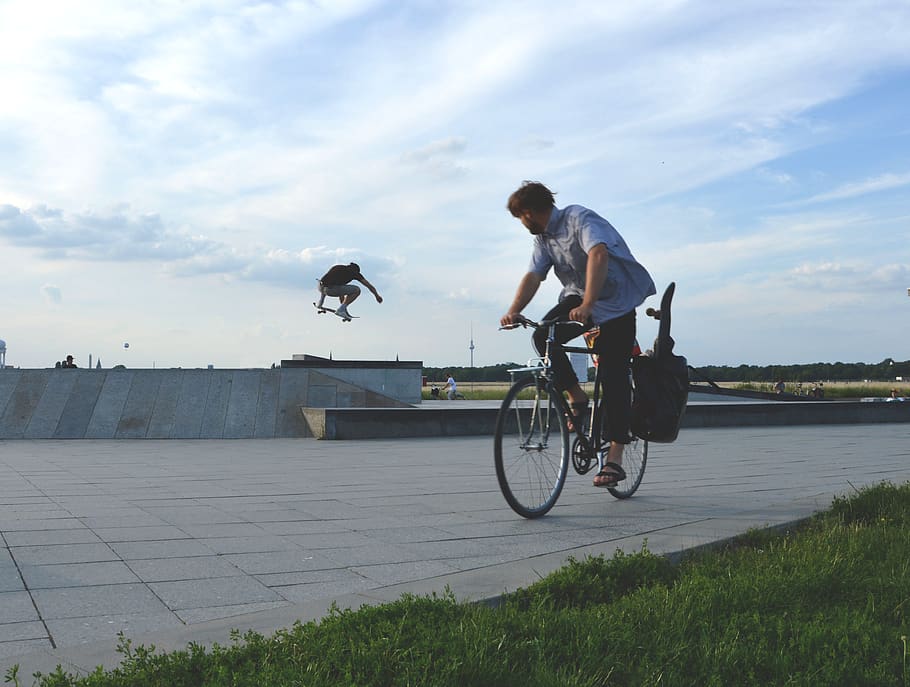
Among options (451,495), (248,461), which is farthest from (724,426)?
(451,495)

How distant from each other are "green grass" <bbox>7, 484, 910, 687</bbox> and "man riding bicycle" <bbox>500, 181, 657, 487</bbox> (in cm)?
209

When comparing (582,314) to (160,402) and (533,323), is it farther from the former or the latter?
(160,402)

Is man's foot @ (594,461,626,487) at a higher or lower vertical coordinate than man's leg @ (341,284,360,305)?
lower

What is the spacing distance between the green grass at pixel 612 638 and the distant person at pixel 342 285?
2046cm

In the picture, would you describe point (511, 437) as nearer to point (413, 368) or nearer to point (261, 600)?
point (261, 600)

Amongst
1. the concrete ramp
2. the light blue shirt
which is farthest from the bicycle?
the concrete ramp

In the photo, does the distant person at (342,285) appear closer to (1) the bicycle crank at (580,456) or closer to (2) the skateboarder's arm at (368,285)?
(2) the skateboarder's arm at (368,285)

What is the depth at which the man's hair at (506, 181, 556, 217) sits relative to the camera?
19.1ft

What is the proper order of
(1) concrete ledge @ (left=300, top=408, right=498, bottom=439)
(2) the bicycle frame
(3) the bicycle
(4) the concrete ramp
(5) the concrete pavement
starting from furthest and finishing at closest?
→ (4) the concrete ramp
(1) concrete ledge @ (left=300, top=408, right=498, bottom=439)
(2) the bicycle frame
(3) the bicycle
(5) the concrete pavement

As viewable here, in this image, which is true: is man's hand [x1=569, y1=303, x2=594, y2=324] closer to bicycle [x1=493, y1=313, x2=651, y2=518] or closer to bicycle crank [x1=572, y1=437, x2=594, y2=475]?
bicycle [x1=493, y1=313, x2=651, y2=518]

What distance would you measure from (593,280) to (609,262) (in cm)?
35

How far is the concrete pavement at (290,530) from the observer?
3.28 m

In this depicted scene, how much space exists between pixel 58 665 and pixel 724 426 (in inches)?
638

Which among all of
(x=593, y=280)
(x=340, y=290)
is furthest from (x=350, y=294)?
(x=593, y=280)
